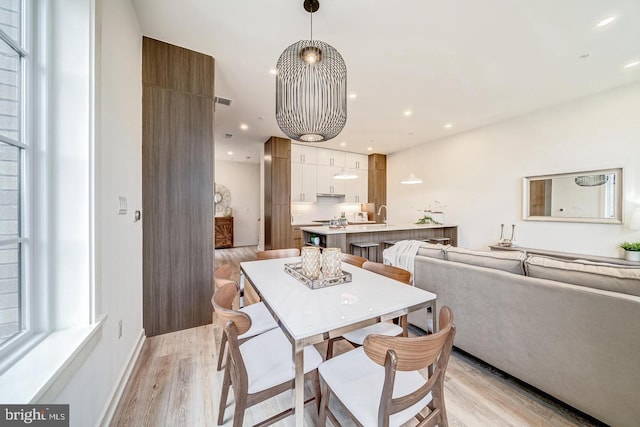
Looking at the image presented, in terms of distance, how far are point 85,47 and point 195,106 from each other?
1357mm

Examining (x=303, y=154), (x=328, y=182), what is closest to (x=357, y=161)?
(x=328, y=182)

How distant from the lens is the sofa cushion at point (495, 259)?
1.65 m

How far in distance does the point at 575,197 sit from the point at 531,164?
30.8 inches

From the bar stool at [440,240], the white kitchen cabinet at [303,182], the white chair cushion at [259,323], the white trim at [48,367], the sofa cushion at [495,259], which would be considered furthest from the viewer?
the white kitchen cabinet at [303,182]

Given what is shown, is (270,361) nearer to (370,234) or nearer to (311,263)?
(311,263)

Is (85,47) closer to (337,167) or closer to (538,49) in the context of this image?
(538,49)

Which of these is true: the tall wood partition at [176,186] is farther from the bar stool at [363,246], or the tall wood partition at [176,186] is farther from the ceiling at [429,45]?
the bar stool at [363,246]

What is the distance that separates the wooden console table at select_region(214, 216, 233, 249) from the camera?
718cm

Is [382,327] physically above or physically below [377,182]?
below

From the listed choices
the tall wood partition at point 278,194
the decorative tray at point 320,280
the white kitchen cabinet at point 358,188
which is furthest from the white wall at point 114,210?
the white kitchen cabinet at point 358,188

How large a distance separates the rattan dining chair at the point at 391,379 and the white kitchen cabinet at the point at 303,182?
186 inches

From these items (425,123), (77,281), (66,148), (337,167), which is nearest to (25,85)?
(66,148)

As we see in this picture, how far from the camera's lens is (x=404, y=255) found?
2301mm

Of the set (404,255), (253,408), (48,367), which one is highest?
(404,255)
